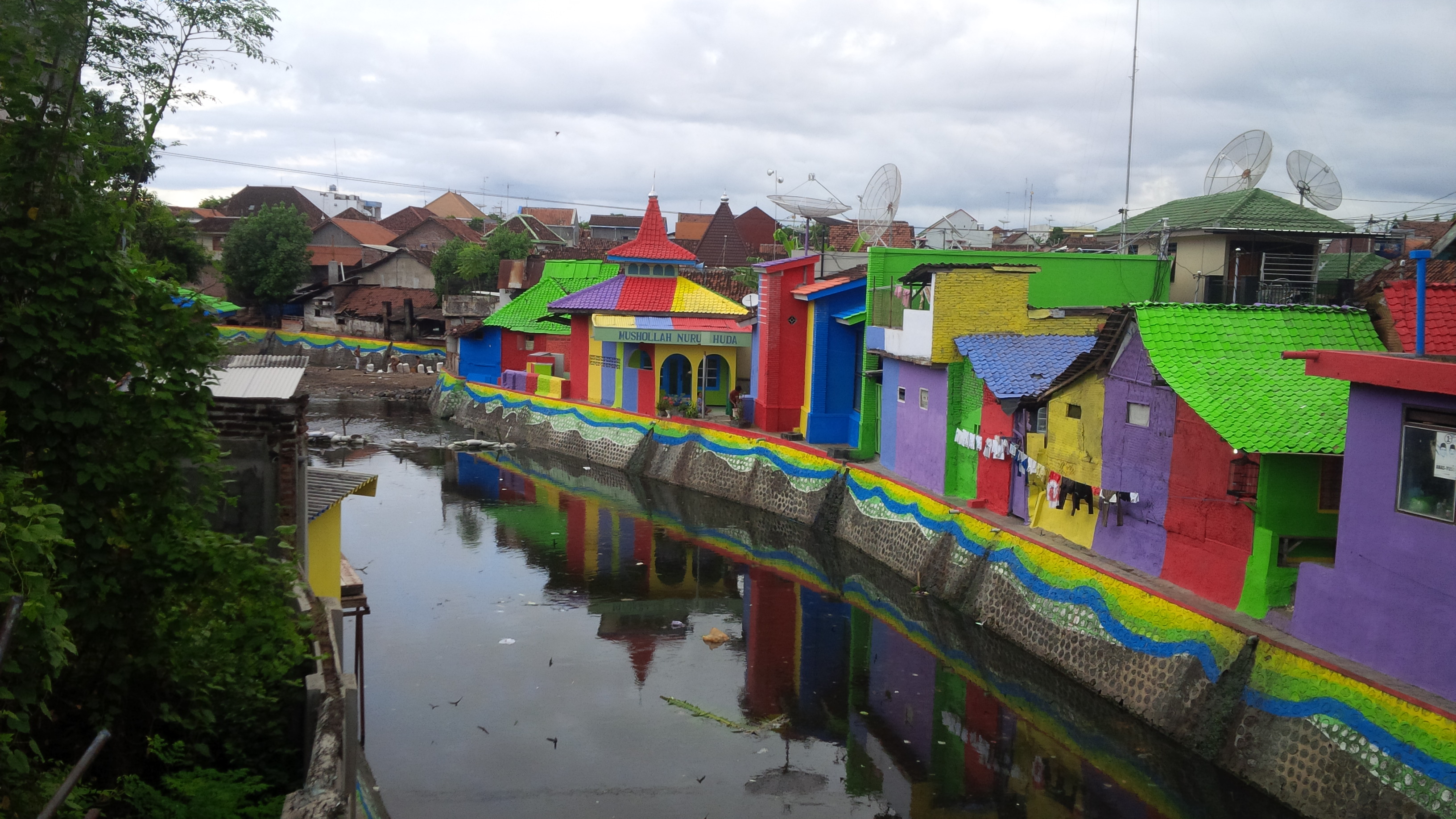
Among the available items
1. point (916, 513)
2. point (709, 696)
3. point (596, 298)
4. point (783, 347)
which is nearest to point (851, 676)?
point (709, 696)

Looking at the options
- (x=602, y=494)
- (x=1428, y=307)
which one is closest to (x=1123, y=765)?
(x=1428, y=307)

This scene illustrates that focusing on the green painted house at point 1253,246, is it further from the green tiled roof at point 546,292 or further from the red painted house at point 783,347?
the green tiled roof at point 546,292

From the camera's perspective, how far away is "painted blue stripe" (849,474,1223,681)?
14375mm

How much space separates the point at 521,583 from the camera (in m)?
22.6

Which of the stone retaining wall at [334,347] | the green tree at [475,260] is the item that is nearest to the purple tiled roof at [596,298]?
the stone retaining wall at [334,347]

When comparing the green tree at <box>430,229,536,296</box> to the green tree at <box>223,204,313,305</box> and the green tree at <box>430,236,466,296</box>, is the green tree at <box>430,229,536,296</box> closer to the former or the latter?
the green tree at <box>430,236,466,296</box>

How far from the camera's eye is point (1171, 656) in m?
14.9

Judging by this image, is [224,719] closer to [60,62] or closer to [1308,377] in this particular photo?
[60,62]

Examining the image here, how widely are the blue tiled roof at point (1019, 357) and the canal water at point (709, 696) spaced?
13.8ft

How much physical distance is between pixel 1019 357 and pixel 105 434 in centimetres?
1711

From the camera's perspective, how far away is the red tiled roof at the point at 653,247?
3822 cm

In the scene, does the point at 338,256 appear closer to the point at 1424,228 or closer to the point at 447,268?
the point at 447,268

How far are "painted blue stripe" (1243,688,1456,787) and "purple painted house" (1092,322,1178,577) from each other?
3675 millimetres

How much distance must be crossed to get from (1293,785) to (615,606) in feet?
39.7
